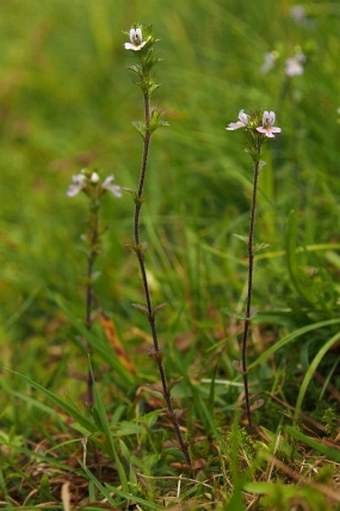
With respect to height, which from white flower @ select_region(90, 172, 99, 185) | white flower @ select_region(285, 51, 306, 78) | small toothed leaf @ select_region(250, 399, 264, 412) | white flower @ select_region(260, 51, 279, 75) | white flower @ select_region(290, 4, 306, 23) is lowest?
small toothed leaf @ select_region(250, 399, 264, 412)

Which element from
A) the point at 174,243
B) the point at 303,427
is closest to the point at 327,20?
the point at 174,243

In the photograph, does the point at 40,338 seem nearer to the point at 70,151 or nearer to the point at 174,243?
the point at 174,243

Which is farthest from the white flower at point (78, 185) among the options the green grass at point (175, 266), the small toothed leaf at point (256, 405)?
the small toothed leaf at point (256, 405)

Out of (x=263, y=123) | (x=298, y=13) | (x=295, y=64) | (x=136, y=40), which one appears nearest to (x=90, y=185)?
(x=136, y=40)

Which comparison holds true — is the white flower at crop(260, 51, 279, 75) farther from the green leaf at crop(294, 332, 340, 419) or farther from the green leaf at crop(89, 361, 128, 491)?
the green leaf at crop(89, 361, 128, 491)

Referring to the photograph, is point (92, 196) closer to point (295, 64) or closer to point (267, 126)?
point (267, 126)

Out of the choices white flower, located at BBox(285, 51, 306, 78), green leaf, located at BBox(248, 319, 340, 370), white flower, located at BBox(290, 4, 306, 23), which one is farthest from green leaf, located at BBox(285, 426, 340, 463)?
white flower, located at BBox(290, 4, 306, 23)

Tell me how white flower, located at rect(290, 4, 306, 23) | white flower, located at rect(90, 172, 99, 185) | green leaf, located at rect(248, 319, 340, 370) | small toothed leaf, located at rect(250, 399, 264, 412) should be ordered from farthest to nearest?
white flower, located at rect(290, 4, 306, 23) < white flower, located at rect(90, 172, 99, 185) < green leaf, located at rect(248, 319, 340, 370) < small toothed leaf, located at rect(250, 399, 264, 412)

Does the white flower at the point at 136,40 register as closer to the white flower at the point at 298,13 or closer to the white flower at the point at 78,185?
the white flower at the point at 78,185
